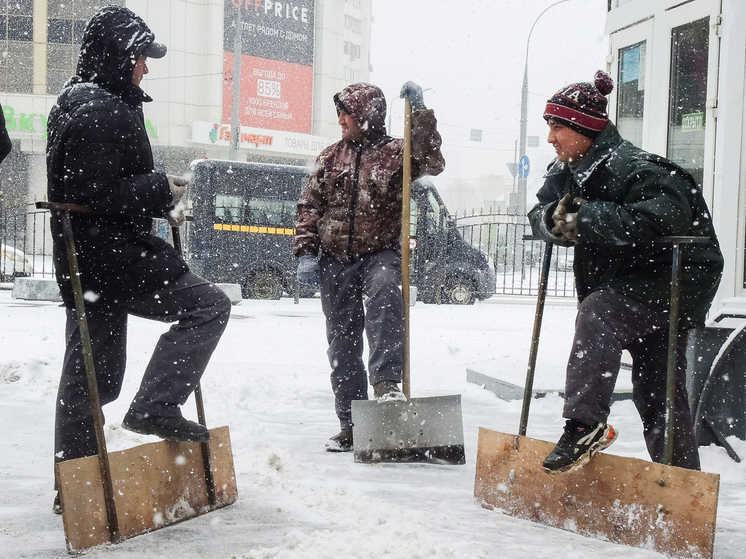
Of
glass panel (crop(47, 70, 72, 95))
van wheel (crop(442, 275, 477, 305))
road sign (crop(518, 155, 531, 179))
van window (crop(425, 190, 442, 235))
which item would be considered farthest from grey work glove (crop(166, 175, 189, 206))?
glass panel (crop(47, 70, 72, 95))

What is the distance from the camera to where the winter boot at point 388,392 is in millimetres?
4117

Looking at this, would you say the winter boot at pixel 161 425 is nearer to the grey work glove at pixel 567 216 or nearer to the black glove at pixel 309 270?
the grey work glove at pixel 567 216

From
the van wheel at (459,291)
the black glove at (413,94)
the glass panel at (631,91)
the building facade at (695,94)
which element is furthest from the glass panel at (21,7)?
the black glove at (413,94)

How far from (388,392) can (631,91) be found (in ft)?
11.6

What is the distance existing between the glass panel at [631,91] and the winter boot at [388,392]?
317 cm

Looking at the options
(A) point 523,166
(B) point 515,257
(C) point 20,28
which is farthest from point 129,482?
(C) point 20,28

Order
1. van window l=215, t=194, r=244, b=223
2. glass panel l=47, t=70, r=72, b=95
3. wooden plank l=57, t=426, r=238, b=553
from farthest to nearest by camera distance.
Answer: glass panel l=47, t=70, r=72, b=95 → van window l=215, t=194, r=244, b=223 → wooden plank l=57, t=426, r=238, b=553

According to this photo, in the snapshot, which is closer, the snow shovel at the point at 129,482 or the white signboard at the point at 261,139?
the snow shovel at the point at 129,482

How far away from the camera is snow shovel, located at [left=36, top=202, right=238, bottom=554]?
271 centimetres

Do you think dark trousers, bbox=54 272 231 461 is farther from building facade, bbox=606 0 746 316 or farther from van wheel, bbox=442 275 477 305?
van wheel, bbox=442 275 477 305

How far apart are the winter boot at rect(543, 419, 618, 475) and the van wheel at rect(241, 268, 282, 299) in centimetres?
1316

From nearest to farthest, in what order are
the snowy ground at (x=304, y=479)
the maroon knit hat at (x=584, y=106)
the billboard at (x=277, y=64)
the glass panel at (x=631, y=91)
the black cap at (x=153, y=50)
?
the snowy ground at (x=304, y=479), the black cap at (x=153, y=50), the maroon knit hat at (x=584, y=106), the glass panel at (x=631, y=91), the billboard at (x=277, y=64)

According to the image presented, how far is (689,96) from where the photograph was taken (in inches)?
226

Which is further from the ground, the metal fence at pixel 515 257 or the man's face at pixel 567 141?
the man's face at pixel 567 141
